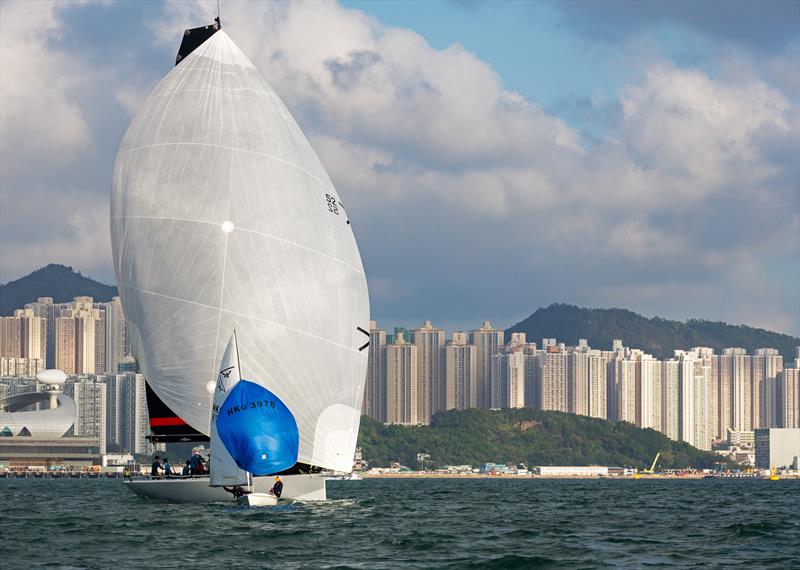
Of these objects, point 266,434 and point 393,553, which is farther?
point 266,434

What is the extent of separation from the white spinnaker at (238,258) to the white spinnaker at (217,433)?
1613 mm

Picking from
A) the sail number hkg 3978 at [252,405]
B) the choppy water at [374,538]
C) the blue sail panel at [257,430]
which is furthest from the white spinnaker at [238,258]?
the choppy water at [374,538]

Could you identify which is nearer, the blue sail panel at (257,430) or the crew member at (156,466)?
the blue sail panel at (257,430)

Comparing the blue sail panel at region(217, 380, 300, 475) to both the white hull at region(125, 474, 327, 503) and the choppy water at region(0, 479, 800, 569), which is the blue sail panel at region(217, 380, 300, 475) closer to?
the choppy water at region(0, 479, 800, 569)

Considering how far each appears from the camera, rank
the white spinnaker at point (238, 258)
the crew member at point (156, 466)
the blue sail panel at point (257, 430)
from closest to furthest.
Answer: the blue sail panel at point (257, 430)
the white spinnaker at point (238, 258)
the crew member at point (156, 466)

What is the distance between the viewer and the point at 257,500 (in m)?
43.0

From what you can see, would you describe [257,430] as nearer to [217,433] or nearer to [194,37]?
[217,433]

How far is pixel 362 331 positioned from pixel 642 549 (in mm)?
17024

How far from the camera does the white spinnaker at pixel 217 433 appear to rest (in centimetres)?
4325

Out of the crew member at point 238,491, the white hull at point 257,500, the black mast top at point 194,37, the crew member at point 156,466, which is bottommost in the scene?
the white hull at point 257,500

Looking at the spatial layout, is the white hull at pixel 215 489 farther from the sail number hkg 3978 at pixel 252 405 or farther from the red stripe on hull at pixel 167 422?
the sail number hkg 3978 at pixel 252 405

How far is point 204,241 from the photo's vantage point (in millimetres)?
46375

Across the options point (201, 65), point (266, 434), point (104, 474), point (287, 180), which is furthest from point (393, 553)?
point (104, 474)

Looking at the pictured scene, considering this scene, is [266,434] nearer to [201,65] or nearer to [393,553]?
[393,553]
